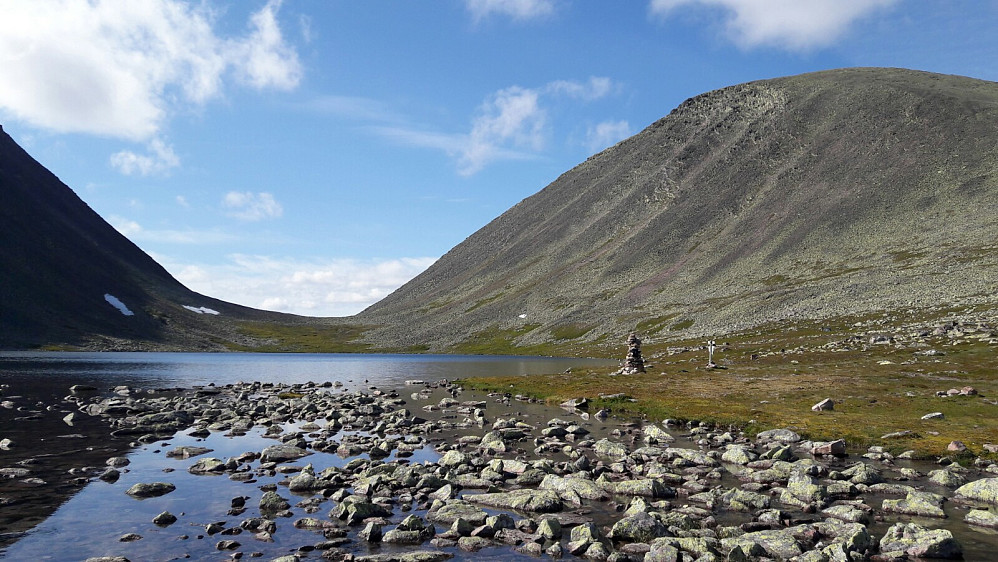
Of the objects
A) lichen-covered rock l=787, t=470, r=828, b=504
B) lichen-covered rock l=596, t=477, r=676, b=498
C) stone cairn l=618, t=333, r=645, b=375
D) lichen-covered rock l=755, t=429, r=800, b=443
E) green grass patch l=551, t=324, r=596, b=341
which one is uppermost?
green grass patch l=551, t=324, r=596, b=341

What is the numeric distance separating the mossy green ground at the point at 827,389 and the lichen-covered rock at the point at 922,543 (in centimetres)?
1570

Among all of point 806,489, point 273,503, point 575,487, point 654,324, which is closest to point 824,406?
point 806,489

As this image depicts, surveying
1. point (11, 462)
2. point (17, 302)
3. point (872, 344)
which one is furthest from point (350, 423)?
point (17, 302)

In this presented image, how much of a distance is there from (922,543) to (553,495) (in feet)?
40.0

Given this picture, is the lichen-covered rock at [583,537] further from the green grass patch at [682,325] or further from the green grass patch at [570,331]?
the green grass patch at [570,331]

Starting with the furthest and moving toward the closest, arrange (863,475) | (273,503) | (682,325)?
(682,325), (863,475), (273,503)

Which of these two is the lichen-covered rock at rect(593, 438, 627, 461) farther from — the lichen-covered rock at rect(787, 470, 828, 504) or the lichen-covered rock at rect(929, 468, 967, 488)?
the lichen-covered rock at rect(929, 468, 967, 488)

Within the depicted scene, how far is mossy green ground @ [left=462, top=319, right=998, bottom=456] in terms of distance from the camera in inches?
1436

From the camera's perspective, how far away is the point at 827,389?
170ft

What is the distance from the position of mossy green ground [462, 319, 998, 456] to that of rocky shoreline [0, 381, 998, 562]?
4.09 m

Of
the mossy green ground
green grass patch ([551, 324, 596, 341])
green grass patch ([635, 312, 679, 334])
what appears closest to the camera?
the mossy green ground

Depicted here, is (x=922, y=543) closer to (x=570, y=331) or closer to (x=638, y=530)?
(x=638, y=530)

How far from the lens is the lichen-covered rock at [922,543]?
1734 centimetres

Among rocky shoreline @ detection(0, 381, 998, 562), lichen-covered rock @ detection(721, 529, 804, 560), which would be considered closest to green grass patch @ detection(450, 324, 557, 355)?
rocky shoreline @ detection(0, 381, 998, 562)
